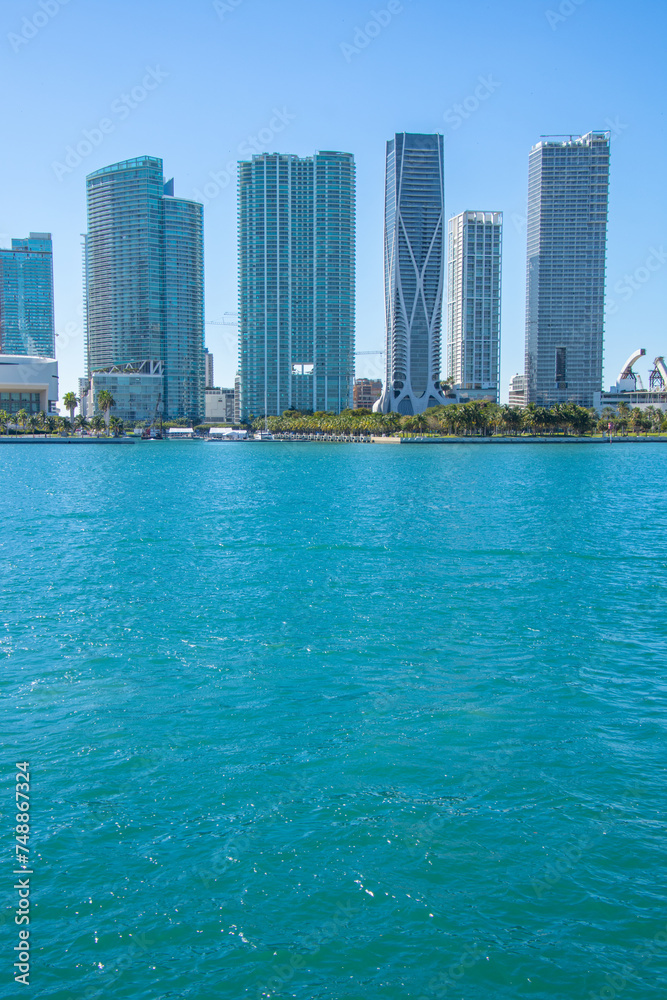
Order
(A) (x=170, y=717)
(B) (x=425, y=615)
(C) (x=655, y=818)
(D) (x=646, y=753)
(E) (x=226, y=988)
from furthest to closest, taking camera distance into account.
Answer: (B) (x=425, y=615)
(A) (x=170, y=717)
(D) (x=646, y=753)
(C) (x=655, y=818)
(E) (x=226, y=988)

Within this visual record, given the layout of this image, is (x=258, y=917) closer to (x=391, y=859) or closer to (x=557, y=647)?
(x=391, y=859)

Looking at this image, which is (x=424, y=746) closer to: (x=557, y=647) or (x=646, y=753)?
(x=646, y=753)

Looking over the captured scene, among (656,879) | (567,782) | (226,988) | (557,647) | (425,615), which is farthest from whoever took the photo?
(425,615)

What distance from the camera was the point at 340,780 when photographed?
15.1 meters

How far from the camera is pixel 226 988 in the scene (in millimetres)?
9992

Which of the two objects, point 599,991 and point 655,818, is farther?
point 655,818

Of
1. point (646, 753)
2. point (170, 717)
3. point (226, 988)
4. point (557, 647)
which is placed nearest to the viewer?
point (226, 988)

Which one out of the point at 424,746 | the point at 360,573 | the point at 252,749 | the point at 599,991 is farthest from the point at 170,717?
the point at 360,573

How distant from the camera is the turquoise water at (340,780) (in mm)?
10609

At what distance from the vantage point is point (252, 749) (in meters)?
16.4

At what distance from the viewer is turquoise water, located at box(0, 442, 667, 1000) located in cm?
1061

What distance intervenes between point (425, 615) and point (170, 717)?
38.8 ft

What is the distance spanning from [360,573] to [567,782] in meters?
20.8

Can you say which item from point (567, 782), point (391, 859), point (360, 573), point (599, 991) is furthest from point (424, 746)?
point (360, 573)
